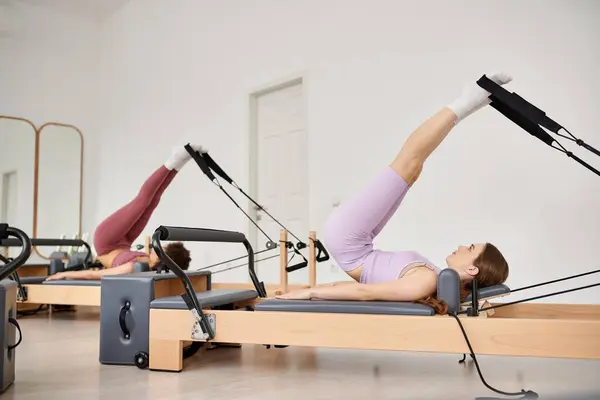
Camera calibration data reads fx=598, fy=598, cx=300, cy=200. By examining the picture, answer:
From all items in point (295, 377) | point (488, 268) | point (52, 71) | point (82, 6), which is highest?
point (82, 6)

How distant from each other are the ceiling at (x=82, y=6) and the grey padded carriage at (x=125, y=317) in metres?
6.22

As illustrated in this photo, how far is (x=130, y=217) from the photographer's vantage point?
420cm

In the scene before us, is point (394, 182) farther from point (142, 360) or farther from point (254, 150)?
point (254, 150)

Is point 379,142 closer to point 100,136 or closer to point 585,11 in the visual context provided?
point 585,11

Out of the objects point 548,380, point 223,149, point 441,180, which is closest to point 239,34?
point 223,149

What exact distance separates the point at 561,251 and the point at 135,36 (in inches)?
238

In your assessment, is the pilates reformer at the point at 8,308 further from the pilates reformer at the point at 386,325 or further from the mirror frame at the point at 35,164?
the mirror frame at the point at 35,164

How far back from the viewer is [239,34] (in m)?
6.09

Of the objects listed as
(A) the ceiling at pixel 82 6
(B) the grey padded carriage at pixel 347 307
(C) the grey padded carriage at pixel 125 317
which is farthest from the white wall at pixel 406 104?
(C) the grey padded carriage at pixel 125 317

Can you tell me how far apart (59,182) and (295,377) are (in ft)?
20.7

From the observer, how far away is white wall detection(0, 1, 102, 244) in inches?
293

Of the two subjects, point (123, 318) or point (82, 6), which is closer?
point (123, 318)

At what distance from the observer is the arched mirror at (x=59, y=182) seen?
24.6 ft

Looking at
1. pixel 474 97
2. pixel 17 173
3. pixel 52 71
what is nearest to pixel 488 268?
pixel 474 97
